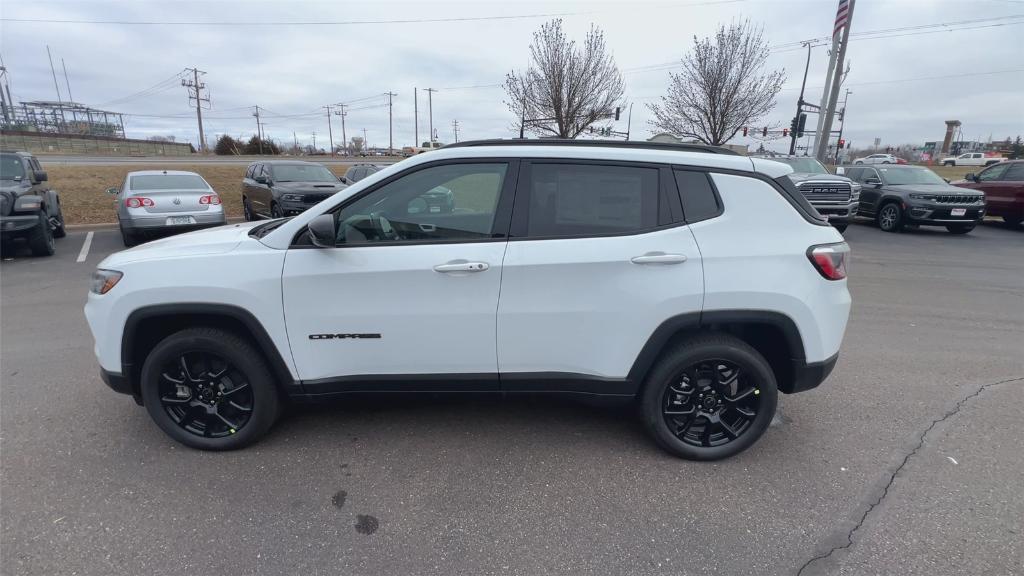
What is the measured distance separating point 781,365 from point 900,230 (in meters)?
13.3

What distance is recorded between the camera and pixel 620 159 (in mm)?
2924

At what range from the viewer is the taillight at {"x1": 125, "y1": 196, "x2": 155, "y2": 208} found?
9180 millimetres

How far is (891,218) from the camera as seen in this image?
43.1 feet

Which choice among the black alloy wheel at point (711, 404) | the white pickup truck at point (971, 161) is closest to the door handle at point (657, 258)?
the black alloy wheel at point (711, 404)

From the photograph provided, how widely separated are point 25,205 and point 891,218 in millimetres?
18204

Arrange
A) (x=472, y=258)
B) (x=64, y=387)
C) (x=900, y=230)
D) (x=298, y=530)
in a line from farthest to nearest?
(x=900, y=230) < (x=64, y=387) < (x=472, y=258) < (x=298, y=530)

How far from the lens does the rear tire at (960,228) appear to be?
12.6 meters

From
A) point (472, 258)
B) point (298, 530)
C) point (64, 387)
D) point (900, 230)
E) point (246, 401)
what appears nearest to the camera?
point (298, 530)

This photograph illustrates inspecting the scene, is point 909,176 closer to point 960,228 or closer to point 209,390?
point 960,228

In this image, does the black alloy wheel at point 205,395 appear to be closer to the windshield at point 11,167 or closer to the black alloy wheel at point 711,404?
the black alloy wheel at point 711,404

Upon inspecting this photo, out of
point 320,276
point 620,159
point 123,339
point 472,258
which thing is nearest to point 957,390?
point 620,159

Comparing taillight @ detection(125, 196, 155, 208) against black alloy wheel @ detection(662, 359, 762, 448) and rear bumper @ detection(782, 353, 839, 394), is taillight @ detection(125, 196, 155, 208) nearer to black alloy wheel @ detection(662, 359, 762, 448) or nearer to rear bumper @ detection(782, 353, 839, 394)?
black alloy wheel @ detection(662, 359, 762, 448)

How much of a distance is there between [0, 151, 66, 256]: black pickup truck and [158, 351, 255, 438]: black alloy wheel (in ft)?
26.2

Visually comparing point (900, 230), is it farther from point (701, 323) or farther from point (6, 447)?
point (6, 447)
